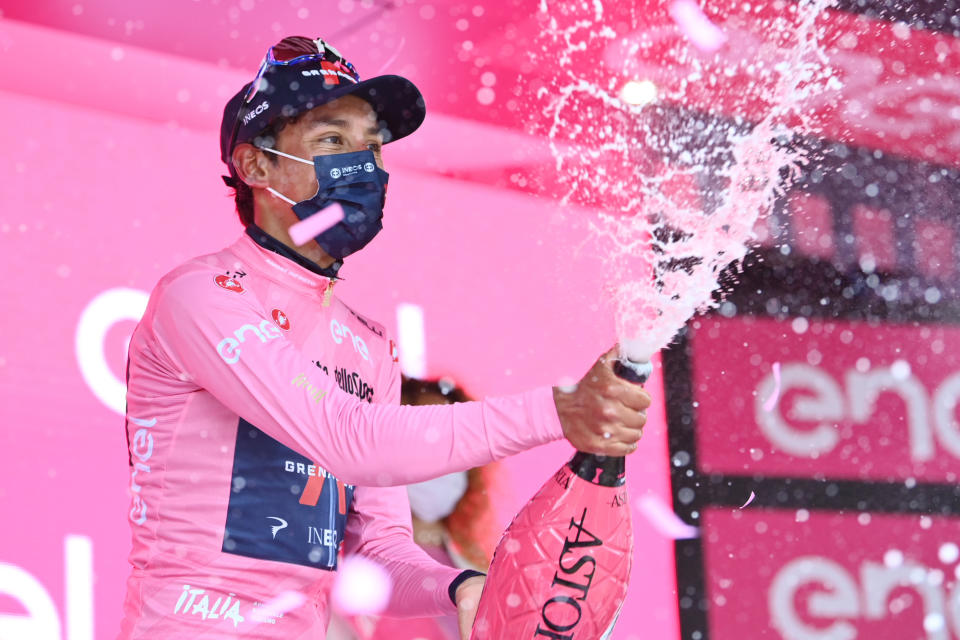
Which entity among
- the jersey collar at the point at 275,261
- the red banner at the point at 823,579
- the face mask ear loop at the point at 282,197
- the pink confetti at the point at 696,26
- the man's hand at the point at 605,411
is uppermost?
the pink confetti at the point at 696,26

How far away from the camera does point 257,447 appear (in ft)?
6.02

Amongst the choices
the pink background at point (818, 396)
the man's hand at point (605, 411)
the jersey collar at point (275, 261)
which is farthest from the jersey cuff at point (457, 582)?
the pink background at point (818, 396)

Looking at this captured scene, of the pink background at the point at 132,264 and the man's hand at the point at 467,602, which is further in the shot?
the pink background at the point at 132,264

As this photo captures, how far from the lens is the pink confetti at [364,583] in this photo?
2.02 meters

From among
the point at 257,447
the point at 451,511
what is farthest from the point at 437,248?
the point at 257,447

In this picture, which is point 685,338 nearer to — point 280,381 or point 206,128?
point 206,128

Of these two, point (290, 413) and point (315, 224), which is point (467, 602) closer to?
point (290, 413)

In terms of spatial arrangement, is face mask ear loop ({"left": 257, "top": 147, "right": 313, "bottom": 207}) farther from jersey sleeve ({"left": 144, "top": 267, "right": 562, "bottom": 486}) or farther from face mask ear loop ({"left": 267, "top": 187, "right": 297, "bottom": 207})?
jersey sleeve ({"left": 144, "top": 267, "right": 562, "bottom": 486})

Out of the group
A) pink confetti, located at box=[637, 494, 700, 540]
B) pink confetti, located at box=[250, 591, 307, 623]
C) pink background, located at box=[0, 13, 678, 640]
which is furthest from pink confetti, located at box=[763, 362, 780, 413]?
pink confetti, located at box=[250, 591, 307, 623]

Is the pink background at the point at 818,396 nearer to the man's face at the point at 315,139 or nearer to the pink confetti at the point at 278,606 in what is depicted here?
the man's face at the point at 315,139

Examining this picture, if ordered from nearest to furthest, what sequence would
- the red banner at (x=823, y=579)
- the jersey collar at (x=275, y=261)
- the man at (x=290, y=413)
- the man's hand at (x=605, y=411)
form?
1. the man's hand at (x=605, y=411)
2. the man at (x=290, y=413)
3. the jersey collar at (x=275, y=261)
4. the red banner at (x=823, y=579)

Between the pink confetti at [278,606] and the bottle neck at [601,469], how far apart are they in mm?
589

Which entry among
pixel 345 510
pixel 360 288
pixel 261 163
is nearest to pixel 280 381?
pixel 345 510

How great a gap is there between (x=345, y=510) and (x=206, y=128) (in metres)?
1.66
